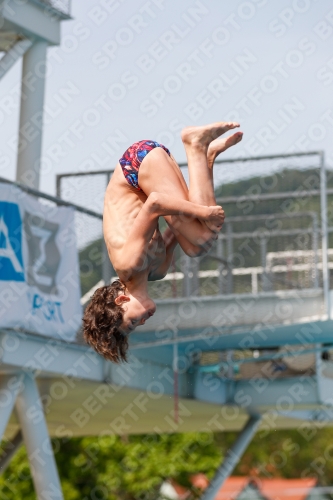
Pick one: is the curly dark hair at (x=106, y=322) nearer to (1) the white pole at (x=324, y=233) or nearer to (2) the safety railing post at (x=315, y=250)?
(1) the white pole at (x=324, y=233)

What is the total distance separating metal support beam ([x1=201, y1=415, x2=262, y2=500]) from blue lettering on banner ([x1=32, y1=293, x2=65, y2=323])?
29.3ft

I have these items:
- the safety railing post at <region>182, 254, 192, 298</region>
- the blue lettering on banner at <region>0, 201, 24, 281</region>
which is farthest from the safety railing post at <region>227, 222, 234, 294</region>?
the blue lettering on banner at <region>0, 201, 24, 281</region>

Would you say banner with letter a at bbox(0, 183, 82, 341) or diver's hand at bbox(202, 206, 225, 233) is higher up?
diver's hand at bbox(202, 206, 225, 233)

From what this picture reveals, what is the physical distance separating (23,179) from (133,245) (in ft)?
28.2

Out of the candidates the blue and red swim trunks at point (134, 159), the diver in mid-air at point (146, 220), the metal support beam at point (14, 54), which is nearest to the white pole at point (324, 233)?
the metal support beam at point (14, 54)

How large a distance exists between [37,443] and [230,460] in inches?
320

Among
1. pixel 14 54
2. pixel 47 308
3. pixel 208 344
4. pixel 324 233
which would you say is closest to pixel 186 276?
pixel 208 344

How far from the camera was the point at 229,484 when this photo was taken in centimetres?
5247

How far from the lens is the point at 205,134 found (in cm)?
834

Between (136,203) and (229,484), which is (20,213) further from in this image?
(229,484)

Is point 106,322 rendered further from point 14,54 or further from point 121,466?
point 121,466

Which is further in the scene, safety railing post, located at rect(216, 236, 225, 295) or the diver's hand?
safety railing post, located at rect(216, 236, 225, 295)

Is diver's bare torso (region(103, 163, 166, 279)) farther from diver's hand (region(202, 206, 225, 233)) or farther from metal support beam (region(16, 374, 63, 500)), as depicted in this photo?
metal support beam (region(16, 374, 63, 500))

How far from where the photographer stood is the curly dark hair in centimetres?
812
